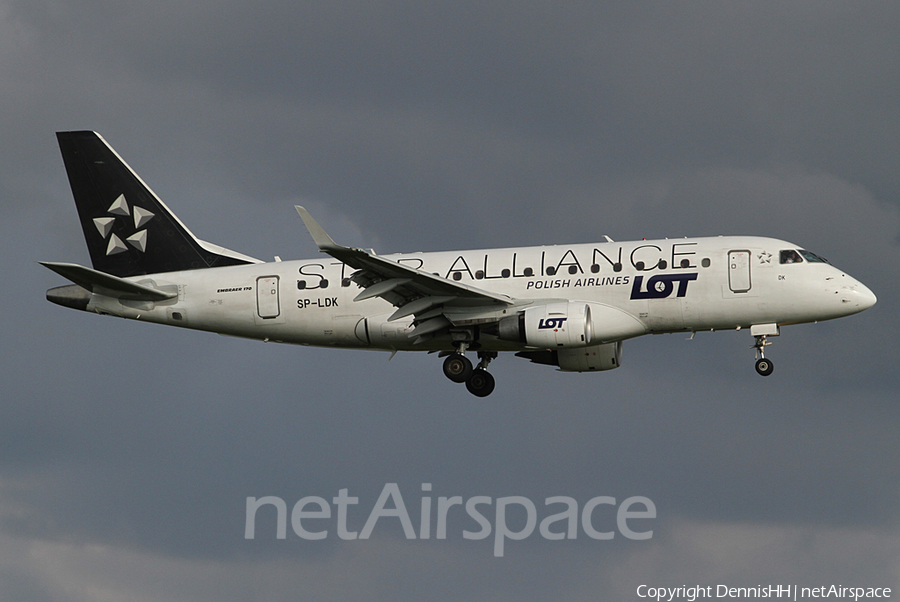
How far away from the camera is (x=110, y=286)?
43969 millimetres

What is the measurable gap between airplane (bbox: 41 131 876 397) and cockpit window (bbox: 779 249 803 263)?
0.07m

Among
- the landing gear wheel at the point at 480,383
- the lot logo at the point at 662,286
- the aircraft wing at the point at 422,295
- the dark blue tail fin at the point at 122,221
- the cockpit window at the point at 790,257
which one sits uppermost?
the dark blue tail fin at the point at 122,221

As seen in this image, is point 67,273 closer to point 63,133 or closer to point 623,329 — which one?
point 63,133

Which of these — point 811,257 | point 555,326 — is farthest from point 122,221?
point 811,257

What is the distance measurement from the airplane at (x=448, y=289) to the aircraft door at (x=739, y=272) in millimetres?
35

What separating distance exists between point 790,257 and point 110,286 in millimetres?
25323

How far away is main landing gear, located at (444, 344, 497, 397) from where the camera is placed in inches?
1704

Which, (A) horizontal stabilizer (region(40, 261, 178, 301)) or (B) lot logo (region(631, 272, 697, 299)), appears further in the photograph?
(A) horizontal stabilizer (region(40, 261, 178, 301))

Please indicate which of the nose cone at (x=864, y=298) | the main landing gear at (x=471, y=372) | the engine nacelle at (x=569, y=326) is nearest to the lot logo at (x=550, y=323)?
the engine nacelle at (x=569, y=326)

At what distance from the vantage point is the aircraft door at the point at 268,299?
4403 centimetres

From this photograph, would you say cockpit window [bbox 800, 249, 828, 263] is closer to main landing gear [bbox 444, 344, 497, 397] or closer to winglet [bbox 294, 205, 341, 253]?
main landing gear [bbox 444, 344, 497, 397]

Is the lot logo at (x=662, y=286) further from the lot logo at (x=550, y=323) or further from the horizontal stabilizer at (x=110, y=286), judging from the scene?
the horizontal stabilizer at (x=110, y=286)

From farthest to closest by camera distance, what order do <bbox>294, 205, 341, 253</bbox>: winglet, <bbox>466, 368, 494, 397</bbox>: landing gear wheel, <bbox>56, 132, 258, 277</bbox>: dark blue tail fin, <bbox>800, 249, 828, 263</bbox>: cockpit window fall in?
<bbox>56, 132, 258, 277</bbox>: dark blue tail fin → <bbox>466, 368, 494, 397</bbox>: landing gear wheel → <bbox>800, 249, 828, 263</bbox>: cockpit window → <bbox>294, 205, 341, 253</bbox>: winglet

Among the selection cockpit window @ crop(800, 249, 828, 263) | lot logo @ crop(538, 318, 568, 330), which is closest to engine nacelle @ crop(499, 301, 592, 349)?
lot logo @ crop(538, 318, 568, 330)
